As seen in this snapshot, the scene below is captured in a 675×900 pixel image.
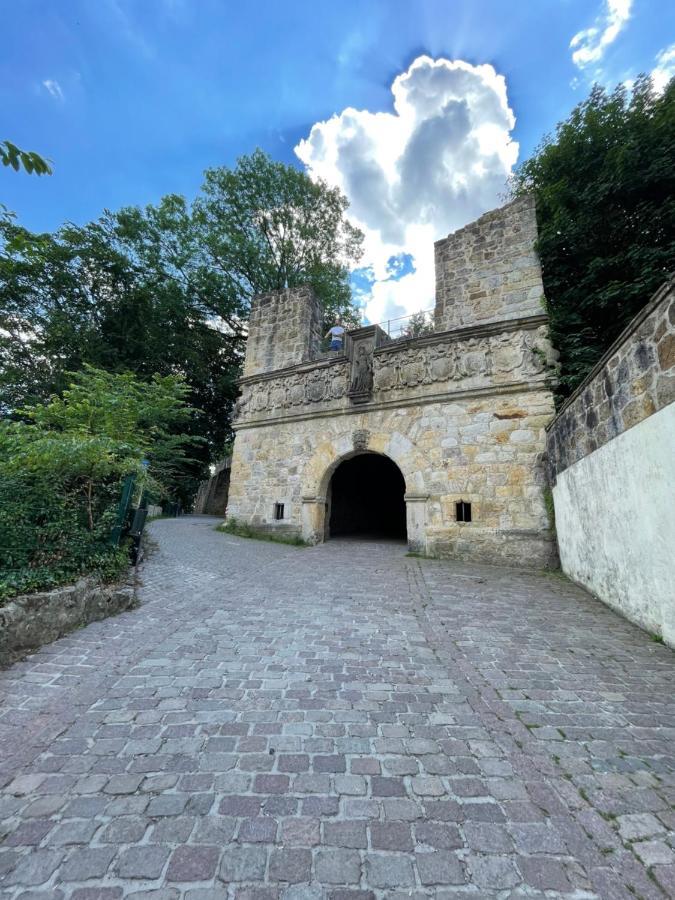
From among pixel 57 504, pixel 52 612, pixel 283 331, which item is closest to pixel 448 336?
pixel 283 331

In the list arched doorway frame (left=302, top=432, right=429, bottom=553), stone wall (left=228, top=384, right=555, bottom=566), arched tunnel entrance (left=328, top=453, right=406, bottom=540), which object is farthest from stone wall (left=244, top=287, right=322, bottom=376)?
arched tunnel entrance (left=328, top=453, right=406, bottom=540)

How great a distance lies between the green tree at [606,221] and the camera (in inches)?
274

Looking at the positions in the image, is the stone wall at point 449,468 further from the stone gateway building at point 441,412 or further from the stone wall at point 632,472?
the stone wall at point 632,472

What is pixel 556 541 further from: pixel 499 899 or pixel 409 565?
pixel 499 899

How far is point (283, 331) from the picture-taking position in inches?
435

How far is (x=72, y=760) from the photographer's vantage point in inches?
72.6

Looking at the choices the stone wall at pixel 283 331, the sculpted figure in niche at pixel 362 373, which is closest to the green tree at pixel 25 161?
the sculpted figure in niche at pixel 362 373

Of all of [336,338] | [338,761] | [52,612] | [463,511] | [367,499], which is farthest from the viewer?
[367,499]

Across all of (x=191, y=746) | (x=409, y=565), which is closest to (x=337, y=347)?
(x=409, y=565)

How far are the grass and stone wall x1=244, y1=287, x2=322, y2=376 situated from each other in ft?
14.8

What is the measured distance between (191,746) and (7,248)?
455 cm

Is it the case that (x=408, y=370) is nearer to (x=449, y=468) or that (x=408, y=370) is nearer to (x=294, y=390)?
(x=449, y=468)

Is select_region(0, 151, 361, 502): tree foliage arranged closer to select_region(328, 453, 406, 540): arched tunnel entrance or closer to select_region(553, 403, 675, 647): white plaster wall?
select_region(328, 453, 406, 540): arched tunnel entrance

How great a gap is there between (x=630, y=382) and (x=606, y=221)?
635 cm
